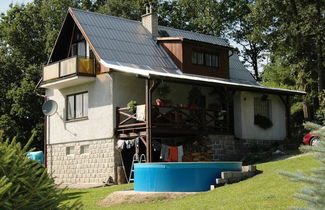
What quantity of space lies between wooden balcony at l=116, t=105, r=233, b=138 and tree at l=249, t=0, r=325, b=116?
8.59 m

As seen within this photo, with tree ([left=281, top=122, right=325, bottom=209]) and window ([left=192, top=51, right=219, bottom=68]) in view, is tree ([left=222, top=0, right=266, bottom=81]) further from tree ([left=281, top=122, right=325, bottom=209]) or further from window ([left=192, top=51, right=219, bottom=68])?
tree ([left=281, top=122, right=325, bottom=209])

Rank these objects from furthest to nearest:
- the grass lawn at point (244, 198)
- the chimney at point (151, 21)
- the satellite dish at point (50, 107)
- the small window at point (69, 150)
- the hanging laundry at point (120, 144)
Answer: the chimney at point (151, 21) < the small window at point (69, 150) < the satellite dish at point (50, 107) < the hanging laundry at point (120, 144) < the grass lawn at point (244, 198)

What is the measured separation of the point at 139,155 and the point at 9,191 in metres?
18.6

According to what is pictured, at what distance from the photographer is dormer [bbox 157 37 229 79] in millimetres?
25078

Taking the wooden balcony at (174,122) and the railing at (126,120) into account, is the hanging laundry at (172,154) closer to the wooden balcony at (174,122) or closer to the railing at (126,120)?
the wooden balcony at (174,122)

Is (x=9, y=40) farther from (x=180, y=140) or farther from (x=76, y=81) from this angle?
(x=180, y=140)

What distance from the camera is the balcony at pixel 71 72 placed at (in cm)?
2300

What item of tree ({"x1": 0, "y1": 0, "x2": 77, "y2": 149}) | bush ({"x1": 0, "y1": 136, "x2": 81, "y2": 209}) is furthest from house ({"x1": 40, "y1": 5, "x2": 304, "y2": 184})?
bush ({"x1": 0, "y1": 136, "x2": 81, "y2": 209})

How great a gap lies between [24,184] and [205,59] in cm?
2263

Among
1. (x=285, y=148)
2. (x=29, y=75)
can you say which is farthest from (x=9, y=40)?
(x=285, y=148)

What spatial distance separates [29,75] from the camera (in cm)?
3662

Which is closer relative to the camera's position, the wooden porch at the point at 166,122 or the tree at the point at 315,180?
the tree at the point at 315,180

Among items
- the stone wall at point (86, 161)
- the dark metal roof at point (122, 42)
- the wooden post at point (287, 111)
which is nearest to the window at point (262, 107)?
the wooden post at point (287, 111)

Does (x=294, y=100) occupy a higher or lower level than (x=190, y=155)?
higher
